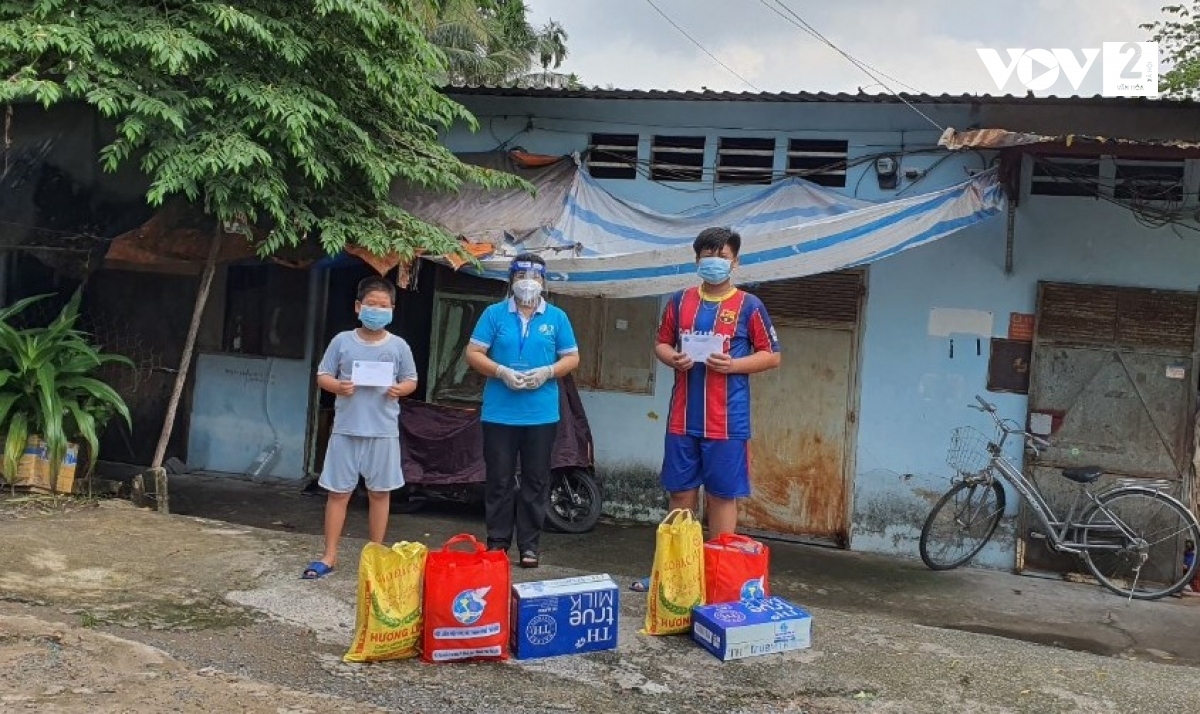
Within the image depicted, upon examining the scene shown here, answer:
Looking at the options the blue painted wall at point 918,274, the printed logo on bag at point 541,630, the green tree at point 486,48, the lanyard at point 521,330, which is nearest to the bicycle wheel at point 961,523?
the blue painted wall at point 918,274

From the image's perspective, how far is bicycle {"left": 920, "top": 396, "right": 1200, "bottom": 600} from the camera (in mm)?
6973

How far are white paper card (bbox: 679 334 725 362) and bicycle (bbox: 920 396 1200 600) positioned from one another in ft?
10.7

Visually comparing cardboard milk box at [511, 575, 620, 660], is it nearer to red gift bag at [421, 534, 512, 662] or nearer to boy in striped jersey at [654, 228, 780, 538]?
red gift bag at [421, 534, 512, 662]

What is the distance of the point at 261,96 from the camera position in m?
6.31

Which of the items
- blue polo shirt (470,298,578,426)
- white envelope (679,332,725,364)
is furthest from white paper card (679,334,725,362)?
blue polo shirt (470,298,578,426)

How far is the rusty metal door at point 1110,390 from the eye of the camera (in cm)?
719

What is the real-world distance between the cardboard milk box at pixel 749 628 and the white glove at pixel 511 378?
147 centimetres

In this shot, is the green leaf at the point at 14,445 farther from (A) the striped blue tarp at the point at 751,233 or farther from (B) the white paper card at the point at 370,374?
(A) the striped blue tarp at the point at 751,233

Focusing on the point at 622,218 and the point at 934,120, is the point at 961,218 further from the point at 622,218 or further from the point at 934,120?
the point at 622,218

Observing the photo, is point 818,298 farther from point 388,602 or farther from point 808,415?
point 388,602

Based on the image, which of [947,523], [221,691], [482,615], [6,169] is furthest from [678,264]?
[6,169]

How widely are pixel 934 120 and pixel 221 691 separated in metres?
6.25

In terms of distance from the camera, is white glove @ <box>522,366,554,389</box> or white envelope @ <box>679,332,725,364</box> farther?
white glove @ <box>522,366,554,389</box>

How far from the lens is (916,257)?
7.68m
